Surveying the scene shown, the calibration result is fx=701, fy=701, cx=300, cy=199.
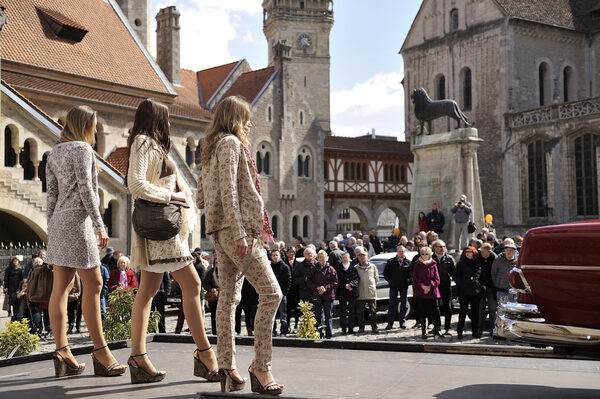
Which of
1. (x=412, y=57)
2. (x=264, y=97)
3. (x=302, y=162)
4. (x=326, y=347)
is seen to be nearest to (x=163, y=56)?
(x=264, y=97)

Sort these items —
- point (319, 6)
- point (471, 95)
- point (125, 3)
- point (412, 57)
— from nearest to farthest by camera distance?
point (125, 3)
point (471, 95)
point (412, 57)
point (319, 6)

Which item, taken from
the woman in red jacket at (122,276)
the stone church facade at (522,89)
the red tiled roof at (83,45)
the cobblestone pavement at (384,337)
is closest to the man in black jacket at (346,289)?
the cobblestone pavement at (384,337)

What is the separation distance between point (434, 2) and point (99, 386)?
146 ft

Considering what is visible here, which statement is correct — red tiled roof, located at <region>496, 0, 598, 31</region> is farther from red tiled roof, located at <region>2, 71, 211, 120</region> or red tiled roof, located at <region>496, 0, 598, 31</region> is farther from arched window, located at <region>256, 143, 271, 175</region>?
red tiled roof, located at <region>2, 71, 211, 120</region>

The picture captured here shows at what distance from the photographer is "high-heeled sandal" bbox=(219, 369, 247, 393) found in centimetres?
439

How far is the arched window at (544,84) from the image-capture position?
43.3 metres

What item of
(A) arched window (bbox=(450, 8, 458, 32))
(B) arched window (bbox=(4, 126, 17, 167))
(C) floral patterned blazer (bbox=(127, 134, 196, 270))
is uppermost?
(A) arched window (bbox=(450, 8, 458, 32))

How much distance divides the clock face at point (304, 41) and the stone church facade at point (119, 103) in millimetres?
18964

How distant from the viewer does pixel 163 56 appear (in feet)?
124

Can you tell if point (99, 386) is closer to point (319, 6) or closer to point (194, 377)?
point (194, 377)

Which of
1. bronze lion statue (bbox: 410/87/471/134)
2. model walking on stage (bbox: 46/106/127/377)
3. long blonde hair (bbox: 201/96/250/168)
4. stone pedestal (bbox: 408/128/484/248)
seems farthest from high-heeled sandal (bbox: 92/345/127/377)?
bronze lion statue (bbox: 410/87/471/134)

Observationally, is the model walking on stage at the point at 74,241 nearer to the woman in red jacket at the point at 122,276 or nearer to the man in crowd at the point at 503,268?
the man in crowd at the point at 503,268

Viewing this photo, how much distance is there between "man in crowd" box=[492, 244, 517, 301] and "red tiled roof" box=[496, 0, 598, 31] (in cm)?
3255

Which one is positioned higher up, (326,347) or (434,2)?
(434,2)
